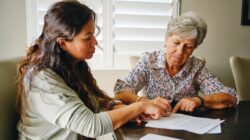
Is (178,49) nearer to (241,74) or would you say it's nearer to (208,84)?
(208,84)

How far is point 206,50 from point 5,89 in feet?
5.70

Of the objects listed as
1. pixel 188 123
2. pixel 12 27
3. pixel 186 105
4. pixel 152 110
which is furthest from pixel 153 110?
pixel 12 27

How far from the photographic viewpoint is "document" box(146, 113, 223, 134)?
109 centimetres

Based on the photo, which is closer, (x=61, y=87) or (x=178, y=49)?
(x=61, y=87)

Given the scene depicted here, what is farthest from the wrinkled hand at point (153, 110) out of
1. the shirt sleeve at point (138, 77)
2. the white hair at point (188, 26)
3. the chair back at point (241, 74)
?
the chair back at point (241, 74)

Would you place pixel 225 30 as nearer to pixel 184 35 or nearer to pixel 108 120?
pixel 184 35

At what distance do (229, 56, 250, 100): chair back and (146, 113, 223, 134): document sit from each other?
2.82ft

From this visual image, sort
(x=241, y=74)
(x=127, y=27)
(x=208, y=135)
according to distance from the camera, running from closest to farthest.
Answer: (x=208, y=135) < (x=241, y=74) < (x=127, y=27)

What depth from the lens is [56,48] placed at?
1048mm

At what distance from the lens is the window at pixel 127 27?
6.90 feet

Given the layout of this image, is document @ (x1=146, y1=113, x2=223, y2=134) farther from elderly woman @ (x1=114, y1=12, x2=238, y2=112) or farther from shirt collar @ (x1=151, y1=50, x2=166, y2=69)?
shirt collar @ (x1=151, y1=50, x2=166, y2=69)

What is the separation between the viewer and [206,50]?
7.54 ft

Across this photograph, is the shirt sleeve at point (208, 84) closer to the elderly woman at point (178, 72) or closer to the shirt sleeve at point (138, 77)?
the elderly woman at point (178, 72)

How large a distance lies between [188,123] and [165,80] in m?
0.51
